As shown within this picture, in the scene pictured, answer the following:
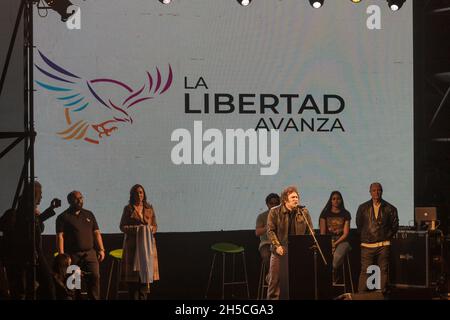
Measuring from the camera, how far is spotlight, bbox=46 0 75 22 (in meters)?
11.8

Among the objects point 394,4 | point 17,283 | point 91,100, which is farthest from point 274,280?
point 394,4

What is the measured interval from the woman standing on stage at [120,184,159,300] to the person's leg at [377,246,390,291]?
2900 millimetres

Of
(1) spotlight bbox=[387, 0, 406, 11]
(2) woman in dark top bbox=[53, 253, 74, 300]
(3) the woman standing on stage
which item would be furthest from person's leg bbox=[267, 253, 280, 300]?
(1) spotlight bbox=[387, 0, 406, 11]

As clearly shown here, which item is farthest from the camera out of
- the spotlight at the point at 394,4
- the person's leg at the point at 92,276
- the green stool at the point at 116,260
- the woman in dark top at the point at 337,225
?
the spotlight at the point at 394,4

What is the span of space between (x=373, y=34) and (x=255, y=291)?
3600 mm

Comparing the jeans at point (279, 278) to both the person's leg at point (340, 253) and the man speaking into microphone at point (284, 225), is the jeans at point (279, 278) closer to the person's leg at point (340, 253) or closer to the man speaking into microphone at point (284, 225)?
the man speaking into microphone at point (284, 225)

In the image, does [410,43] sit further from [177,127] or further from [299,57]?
[177,127]

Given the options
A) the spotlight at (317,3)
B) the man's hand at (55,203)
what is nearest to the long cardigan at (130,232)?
the man's hand at (55,203)

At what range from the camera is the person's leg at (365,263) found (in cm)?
1250

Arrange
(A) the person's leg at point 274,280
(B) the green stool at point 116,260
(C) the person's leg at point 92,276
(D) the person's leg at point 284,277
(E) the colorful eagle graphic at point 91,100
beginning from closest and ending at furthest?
1. (D) the person's leg at point 284,277
2. (A) the person's leg at point 274,280
3. (C) the person's leg at point 92,276
4. (B) the green stool at point 116,260
5. (E) the colorful eagle graphic at point 91,100

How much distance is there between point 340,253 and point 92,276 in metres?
3.09

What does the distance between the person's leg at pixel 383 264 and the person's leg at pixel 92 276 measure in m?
3.50

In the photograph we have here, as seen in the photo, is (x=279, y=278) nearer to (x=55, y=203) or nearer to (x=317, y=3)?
(x=55, y=203)

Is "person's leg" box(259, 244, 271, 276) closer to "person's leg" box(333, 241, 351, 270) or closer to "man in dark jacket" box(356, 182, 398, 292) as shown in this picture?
"person's leg" box(333, 241, 351, 270)
